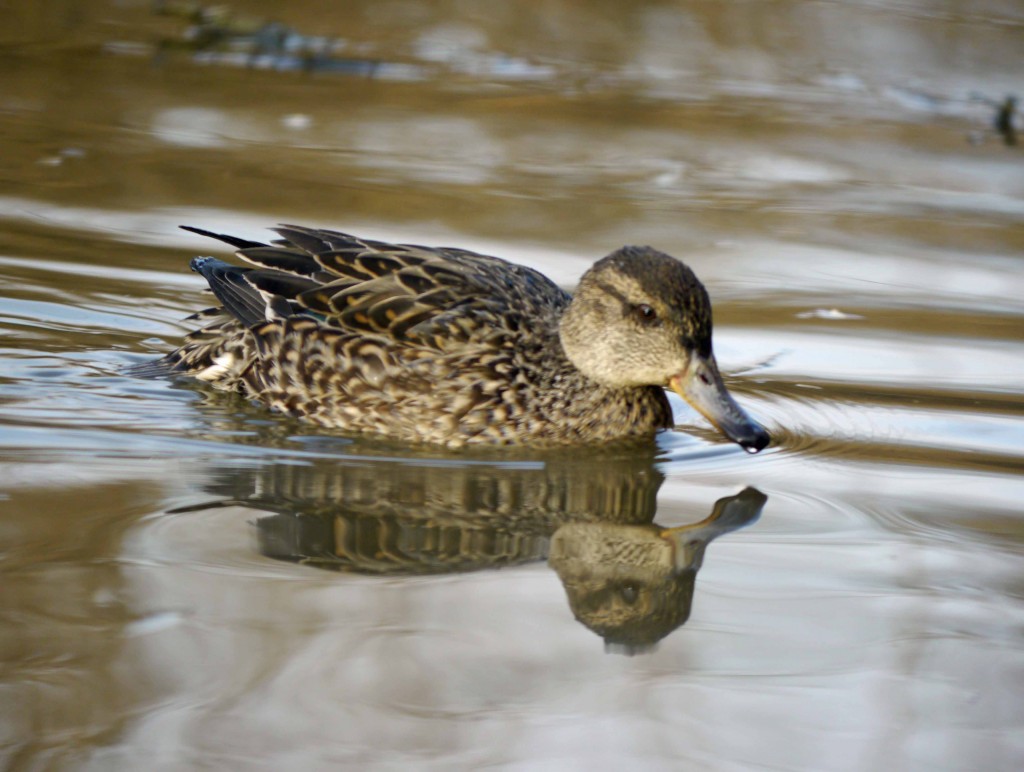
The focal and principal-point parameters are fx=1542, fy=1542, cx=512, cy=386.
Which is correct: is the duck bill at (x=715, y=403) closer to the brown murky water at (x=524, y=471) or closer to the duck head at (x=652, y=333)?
the duck head at (x=652, y=333)

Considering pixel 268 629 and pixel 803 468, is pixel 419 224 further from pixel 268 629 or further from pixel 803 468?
pixel 268 629

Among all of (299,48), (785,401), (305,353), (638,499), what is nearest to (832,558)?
(638,499)

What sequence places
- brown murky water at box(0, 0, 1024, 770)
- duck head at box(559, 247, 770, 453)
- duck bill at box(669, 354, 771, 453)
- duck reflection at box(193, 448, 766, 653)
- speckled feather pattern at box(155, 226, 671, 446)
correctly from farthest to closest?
speckled feather pattern at box(155, 226, 671, 446)
duck head at box(559, 247, 770, 453)
duck bill at box(669, 354, 771, 453)
duck reflection at box(193, 448, 766, 653)
brown murky water at box(0, 0, 1024, 770)

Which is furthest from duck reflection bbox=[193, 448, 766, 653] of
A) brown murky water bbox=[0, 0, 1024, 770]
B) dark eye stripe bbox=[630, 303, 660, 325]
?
dark eye stripe bbox=[630, 303, 660, 325]

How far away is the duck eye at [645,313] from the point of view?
6066mm

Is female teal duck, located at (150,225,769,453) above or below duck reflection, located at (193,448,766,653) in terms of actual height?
above

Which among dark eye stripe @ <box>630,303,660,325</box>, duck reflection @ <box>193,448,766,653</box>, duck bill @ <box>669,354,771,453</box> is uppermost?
dark eye stripe @ <box>630,303,660,325</box>

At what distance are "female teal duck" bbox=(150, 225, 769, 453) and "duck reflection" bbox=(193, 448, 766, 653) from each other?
27 cm

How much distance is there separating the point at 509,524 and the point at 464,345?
1.21 metres

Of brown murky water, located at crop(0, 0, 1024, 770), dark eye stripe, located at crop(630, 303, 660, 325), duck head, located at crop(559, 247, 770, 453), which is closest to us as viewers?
brown murky water, located at crop(0, 0, 1024, 770)

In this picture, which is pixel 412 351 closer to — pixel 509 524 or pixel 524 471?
pixel 524 471

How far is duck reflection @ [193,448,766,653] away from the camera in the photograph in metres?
4.76

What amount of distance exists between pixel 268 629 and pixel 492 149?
7.18 metres

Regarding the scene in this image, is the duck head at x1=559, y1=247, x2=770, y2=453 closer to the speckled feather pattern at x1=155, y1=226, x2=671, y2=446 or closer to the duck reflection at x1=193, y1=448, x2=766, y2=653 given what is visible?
the speckled feather pattern at x1=155, y1=226, x2=671, y2=446
